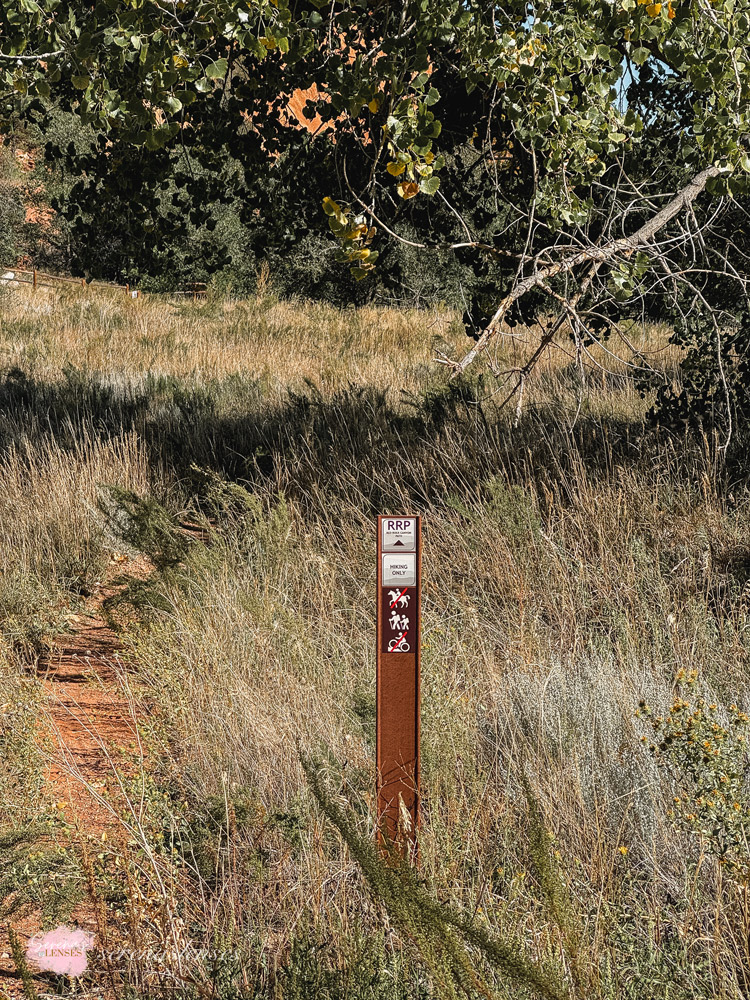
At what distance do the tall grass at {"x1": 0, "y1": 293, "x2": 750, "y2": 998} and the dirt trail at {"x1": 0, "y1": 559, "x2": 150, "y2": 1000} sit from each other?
0.70 feet

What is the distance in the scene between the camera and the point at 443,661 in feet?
12.6

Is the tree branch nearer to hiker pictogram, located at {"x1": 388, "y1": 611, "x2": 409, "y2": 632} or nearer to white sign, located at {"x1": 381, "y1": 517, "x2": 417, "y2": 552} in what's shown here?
white sign, located at {"x1": 381, "y1": 517, "x2": 417, "y2": 552}

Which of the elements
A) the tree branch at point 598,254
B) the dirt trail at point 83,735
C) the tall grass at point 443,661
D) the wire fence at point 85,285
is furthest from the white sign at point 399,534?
the wire fence at point 85,285

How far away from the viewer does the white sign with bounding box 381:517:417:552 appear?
8.71ft

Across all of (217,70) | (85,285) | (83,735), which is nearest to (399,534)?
(217,70)

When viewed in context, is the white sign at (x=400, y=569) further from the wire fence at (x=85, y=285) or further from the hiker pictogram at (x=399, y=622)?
the wire fence at (x=85, y=285)

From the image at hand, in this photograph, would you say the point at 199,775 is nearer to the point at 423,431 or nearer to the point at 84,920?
the point at 84,920

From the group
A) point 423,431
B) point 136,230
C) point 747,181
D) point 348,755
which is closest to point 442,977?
point 348,755

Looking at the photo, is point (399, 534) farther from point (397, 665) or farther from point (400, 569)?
point (397, 665)

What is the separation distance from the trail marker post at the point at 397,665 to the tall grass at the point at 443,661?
0.17m

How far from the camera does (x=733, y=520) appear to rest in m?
5.19

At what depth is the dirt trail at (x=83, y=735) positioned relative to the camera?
9.46 ft

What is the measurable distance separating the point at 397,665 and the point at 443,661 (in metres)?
1.23

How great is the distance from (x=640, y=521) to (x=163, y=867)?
333cm
